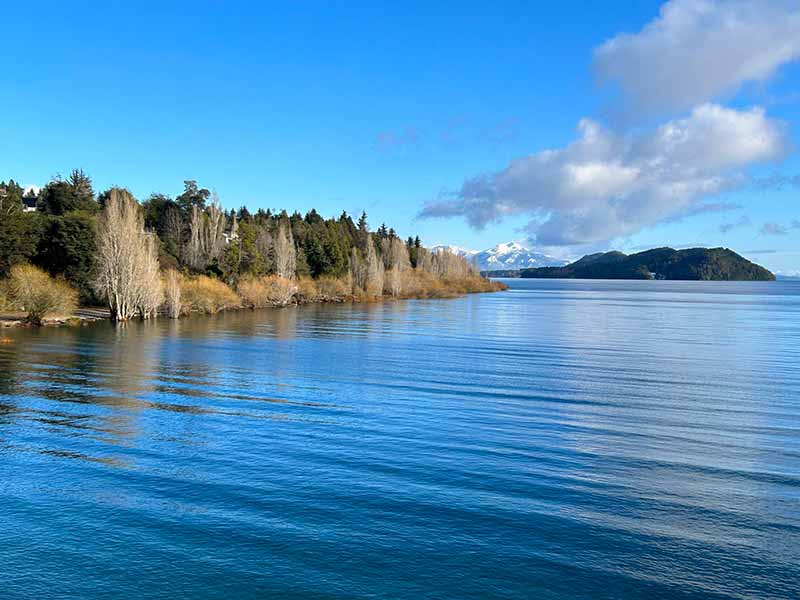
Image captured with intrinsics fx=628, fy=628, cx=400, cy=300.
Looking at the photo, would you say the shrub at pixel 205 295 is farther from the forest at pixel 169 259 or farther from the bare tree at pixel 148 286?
the bare tree at pixel 148 286

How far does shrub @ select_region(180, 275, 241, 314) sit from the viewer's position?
6450 centimetres

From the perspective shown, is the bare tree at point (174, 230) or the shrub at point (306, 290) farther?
the shrub at point (306, 290)

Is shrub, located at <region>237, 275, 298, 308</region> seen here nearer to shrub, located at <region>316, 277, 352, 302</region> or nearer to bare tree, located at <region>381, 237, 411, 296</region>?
shrub, located at <region>316, 277, 352, 302</region>

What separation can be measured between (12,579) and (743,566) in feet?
38.9

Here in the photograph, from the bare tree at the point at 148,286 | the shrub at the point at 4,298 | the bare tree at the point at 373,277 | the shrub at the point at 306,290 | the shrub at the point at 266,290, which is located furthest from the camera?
the bare tree at the point at 373,277

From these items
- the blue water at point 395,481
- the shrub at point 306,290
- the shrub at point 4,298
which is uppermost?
the shrub at point 306,290

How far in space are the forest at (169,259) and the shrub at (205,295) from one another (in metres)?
0.13

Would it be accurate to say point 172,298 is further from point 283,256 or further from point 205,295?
point 283,256

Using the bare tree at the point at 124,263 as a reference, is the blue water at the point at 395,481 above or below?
below

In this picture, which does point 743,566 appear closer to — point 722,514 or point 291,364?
point 722,514

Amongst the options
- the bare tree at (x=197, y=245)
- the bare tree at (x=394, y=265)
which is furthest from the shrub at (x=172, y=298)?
the bare tree at (x=394, y=265)

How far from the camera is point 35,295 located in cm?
4872

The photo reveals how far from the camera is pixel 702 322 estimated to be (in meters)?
63.4

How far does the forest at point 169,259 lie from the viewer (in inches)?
2147
